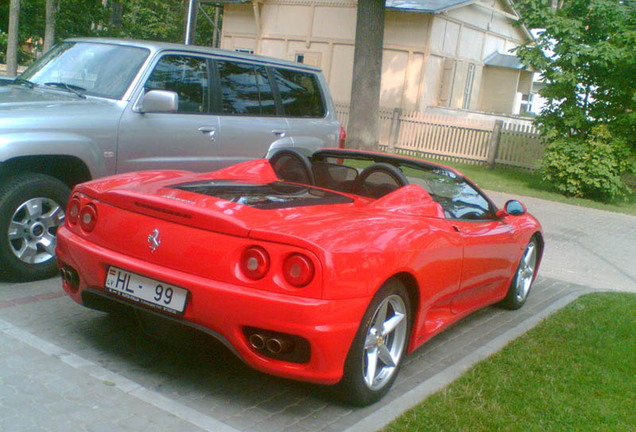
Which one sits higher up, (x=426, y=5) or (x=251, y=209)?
(x=426, y=5)

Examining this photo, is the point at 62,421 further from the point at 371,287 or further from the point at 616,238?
the point at 616,238

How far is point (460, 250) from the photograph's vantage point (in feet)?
16.2

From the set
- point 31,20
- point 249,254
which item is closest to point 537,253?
point 249,254

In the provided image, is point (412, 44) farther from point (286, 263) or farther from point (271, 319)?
point (271, 319)

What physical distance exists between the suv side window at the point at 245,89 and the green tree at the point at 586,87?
9.56m

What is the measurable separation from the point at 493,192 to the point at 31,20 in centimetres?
2325

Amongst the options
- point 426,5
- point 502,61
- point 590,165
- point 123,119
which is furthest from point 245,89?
point 502,61

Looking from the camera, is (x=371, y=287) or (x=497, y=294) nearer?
(x=371, y=287)

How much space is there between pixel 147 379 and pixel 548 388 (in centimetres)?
247

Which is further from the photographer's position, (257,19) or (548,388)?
(257,19)

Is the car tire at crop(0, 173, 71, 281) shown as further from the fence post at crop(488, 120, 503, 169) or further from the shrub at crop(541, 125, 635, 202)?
the fence post at crop(488, 120, 503, 169)

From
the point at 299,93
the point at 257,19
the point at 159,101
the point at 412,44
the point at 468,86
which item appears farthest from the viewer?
the point at 468,86

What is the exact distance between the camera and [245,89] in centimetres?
766

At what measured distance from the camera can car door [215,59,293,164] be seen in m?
7.36
